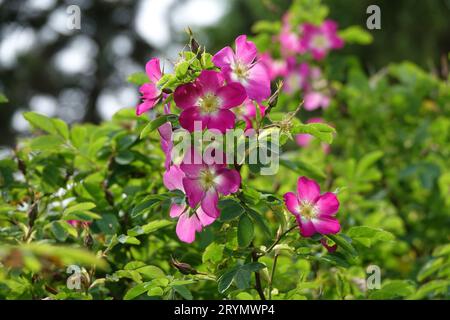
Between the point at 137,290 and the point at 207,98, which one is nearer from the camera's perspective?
the point at 207,98

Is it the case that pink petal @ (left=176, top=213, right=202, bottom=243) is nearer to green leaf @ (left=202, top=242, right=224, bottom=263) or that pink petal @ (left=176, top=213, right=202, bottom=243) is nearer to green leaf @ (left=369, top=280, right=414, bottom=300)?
green leaf @ (left=202, top=242, right=224, bottom=263)

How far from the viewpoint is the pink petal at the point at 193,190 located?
1.20 meters

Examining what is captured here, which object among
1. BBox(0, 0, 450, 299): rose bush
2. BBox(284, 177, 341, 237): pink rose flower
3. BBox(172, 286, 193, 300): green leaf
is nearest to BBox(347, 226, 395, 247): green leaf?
BBox(0, 0, 450, 299): rose bush

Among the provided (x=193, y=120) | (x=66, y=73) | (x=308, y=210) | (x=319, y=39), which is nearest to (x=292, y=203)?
(x=308, y=210)

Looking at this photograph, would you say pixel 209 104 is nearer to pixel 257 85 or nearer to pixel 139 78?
pixel 257 85

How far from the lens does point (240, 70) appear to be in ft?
4.09

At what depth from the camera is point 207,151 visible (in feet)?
4.00

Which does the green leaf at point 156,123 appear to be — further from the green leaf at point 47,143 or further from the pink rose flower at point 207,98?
the green leaf at point 47,143

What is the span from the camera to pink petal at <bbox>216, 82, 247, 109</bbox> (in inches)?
47.1

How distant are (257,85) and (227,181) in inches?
7.5

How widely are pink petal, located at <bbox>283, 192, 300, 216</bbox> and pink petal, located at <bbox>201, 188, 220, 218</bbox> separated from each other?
0.14 meters

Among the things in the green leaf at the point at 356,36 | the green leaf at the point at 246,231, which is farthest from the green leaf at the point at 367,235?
the green leaf at the point at 356,36

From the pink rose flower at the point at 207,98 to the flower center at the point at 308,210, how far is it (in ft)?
0.72

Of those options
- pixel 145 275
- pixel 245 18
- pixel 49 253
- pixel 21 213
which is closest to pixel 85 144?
pixel 21 213
